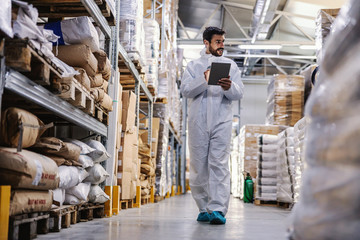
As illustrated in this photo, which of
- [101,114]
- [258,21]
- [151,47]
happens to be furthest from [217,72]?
[258,21]

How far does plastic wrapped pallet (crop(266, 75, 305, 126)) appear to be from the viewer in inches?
376

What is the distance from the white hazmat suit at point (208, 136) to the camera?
4312mm

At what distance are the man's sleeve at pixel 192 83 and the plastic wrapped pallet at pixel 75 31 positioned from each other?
117cm

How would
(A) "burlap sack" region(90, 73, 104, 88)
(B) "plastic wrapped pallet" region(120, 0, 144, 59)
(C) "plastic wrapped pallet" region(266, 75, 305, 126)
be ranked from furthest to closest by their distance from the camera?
(C) "plastic wrapped pallet" region(266, 75, 305, 126) → (B) "plastic wrapped pallet" region(120, 0, 144, 59) → (A) "burlap sack" region(90, 73, 104, 88)

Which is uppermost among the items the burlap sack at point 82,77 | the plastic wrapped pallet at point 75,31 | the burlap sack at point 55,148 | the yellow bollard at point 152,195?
the plastic wrapped pallet at point 75,31

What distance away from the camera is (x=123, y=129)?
5.88m

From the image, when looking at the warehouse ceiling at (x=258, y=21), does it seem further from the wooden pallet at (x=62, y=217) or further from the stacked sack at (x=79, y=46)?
the wooden pallet at (x=62, y=217)

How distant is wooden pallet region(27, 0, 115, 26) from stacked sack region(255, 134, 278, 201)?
5.64 meters

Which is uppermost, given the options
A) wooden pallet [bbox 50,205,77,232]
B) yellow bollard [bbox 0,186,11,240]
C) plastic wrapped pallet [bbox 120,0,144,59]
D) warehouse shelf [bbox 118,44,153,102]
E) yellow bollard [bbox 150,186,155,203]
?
plastic wrapped pallet [bbox 120,0,144,59]

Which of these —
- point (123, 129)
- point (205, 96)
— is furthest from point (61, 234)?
point (123, 129)

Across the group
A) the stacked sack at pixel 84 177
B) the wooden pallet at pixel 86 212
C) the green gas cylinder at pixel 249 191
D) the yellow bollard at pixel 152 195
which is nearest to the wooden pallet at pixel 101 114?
the stacked sack at pixel 84 177

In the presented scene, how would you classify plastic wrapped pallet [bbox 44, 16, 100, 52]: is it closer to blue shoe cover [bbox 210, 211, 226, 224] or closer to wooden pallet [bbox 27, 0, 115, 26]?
wooden pallet [bbox 27, 0, 115, 26]

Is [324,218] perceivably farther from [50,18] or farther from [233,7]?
[233,7]

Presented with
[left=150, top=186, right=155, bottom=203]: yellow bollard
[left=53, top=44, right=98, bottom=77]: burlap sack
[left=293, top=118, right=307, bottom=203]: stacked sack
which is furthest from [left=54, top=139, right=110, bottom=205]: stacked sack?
[left=150, top=186, right=155, bottom=203]: yellow bollard
